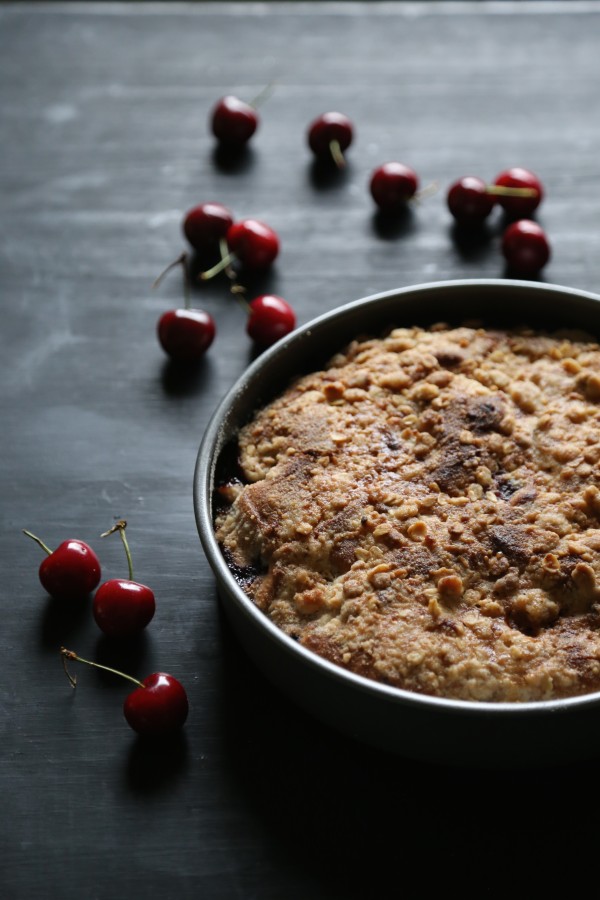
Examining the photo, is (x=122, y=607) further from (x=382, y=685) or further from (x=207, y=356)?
(x=207, y=356)

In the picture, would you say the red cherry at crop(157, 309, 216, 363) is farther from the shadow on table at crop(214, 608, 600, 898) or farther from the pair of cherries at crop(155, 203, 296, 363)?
the shadow on table at crop(214, 608, 600, 898)

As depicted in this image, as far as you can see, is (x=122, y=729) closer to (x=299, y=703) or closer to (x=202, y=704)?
(x=202, y=704)

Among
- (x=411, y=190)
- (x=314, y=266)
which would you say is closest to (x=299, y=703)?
(x=314, y=266)

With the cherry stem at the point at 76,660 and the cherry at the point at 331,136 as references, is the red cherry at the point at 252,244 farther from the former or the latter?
the cherry stem at the point at 76,660

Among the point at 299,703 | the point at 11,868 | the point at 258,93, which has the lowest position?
the point at 11,868

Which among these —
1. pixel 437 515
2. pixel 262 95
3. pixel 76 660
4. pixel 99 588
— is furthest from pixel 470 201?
pixel 76 660
